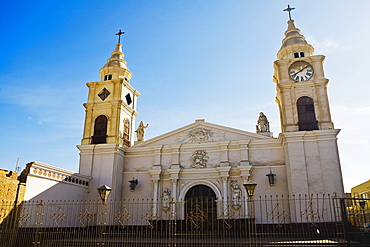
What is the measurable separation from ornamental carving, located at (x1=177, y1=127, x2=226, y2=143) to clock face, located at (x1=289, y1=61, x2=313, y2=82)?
6081mm

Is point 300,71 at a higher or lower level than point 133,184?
higher

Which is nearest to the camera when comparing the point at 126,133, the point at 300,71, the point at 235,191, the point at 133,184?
the point at 235,191

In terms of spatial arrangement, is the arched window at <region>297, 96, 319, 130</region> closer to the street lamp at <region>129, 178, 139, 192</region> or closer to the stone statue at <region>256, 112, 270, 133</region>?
the stone statue at <region>256, 112, 270, 133</region>

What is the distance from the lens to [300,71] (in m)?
21.1

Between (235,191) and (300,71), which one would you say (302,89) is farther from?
(235,191)

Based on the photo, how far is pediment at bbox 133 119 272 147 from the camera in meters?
21.3

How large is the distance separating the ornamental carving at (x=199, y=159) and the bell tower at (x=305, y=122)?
4997 millimetres

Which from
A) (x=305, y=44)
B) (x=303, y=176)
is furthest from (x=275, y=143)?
(x=305, y=44)

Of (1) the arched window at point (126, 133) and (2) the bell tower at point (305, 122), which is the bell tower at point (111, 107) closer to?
(1) the arched window at point (126, 133)

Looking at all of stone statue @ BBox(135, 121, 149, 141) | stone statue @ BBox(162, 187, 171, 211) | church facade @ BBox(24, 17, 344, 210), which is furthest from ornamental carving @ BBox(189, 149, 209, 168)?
stone statue @ BBox(135, 121, 149, 141)

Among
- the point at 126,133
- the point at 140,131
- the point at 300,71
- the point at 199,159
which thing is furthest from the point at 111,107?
the point at 300,71

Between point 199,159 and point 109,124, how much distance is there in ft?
22.9

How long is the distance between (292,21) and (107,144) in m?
16.4

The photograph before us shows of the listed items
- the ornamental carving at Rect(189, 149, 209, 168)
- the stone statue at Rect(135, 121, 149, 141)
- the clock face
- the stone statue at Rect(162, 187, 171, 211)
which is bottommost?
the stone statue at Rect(162, 187, 171, 211)
